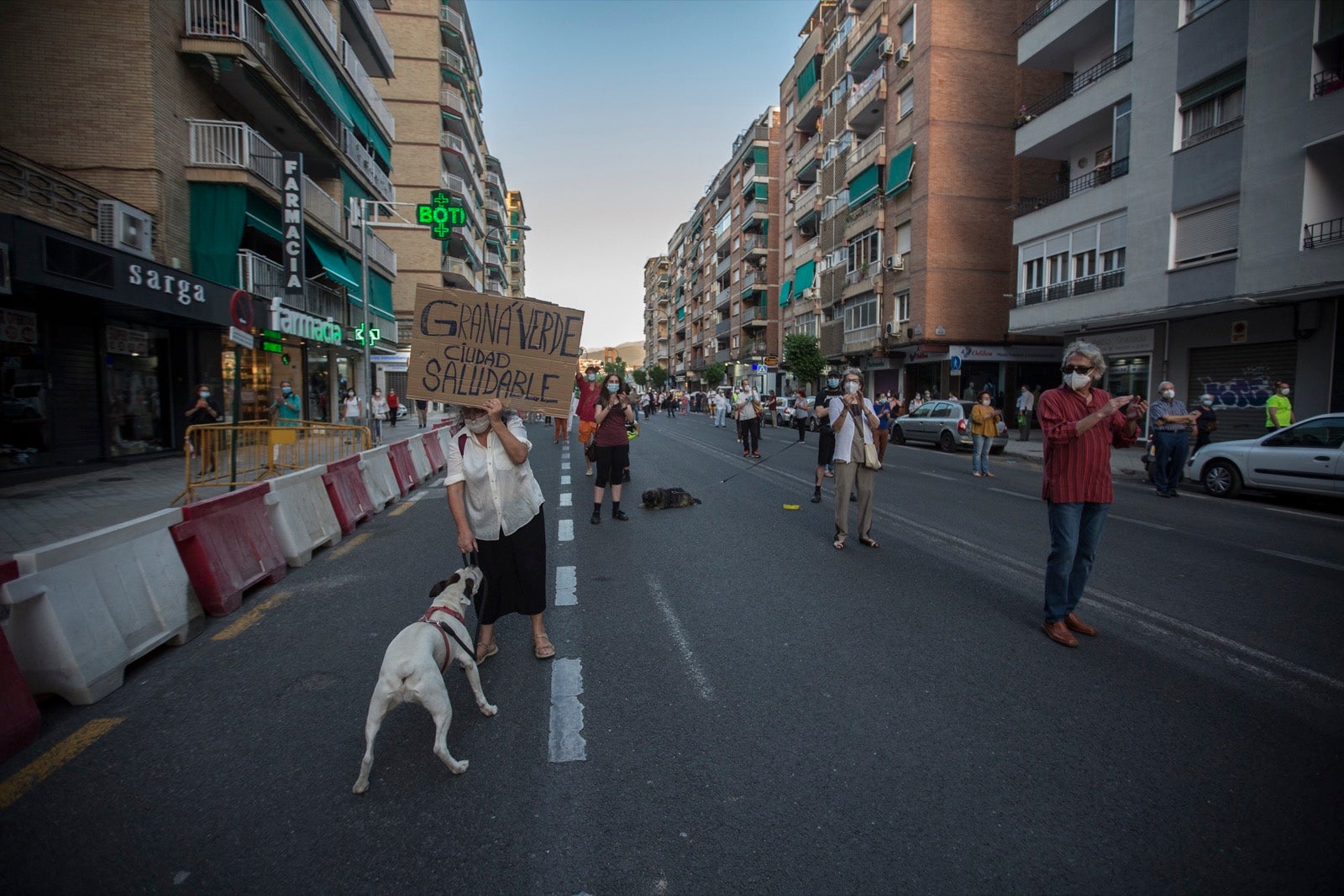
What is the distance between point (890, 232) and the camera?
35312 mm

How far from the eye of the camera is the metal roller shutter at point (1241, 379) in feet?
55.9

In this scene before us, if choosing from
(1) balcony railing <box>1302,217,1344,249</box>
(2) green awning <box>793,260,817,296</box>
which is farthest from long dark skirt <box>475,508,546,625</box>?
(2) green awning <box>793,260,817,296</box>

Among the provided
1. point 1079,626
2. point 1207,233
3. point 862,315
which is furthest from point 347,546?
point 862,315

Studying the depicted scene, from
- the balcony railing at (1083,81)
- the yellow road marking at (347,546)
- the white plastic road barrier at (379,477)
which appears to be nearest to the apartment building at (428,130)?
the balcony railing at (1083,81)

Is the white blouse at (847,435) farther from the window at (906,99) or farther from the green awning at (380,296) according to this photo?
the window at (906,99)

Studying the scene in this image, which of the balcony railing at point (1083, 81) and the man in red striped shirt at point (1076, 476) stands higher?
the balcony railing at point (1083, 81)

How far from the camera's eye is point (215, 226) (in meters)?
16.6

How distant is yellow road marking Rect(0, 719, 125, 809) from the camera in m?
2.93

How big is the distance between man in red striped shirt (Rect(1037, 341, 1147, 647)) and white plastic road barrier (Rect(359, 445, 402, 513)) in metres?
8.21

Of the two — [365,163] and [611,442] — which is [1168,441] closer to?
[611,442]

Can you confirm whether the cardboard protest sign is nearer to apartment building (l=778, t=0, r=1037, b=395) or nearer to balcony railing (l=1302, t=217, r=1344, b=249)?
balcony railing (l=1302, t=217, r=1344, b=249)

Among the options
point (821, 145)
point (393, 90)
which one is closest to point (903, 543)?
point (821, 145)

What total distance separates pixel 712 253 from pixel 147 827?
80145 mm

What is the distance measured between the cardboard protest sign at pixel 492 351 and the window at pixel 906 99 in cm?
3387
